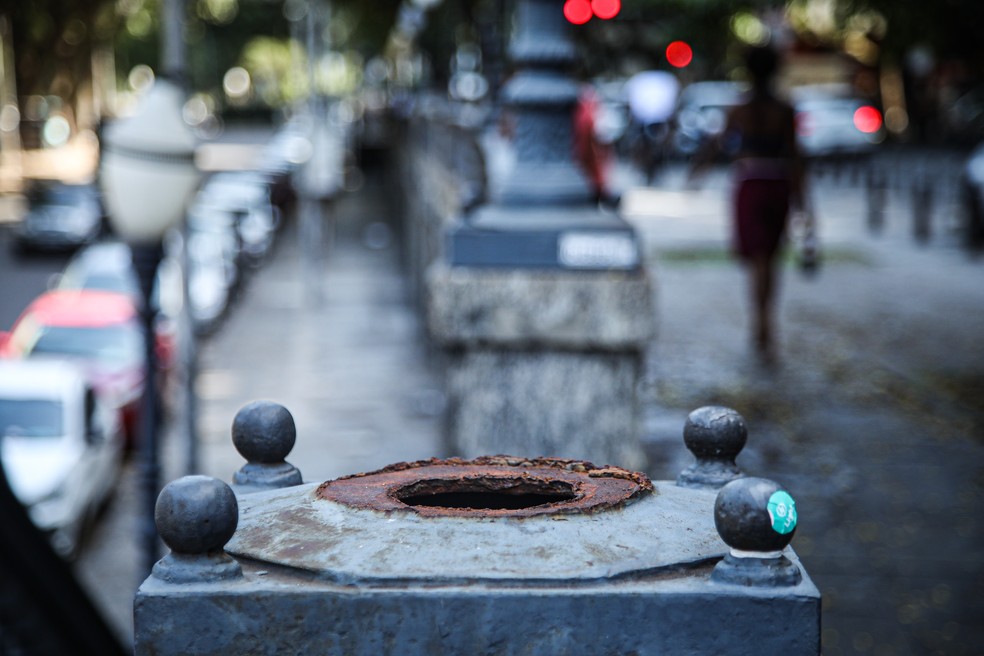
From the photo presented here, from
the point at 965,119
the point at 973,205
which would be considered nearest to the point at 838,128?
the point at 965,119

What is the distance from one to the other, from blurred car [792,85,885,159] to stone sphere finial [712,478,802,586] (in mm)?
33337

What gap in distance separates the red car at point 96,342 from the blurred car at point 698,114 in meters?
22.4

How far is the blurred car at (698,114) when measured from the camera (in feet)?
124

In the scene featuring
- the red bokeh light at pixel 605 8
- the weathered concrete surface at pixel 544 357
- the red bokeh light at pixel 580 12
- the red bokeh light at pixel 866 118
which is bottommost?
the weathered concrete surface at pixel 544 357

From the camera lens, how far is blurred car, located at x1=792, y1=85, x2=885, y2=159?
115 ft

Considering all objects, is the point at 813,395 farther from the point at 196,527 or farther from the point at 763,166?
the point at 196,527

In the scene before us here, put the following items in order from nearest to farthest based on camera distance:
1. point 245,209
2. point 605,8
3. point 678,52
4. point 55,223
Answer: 1. point 605,8
2. point 245,209
3. point 55,223
4. point 678,52

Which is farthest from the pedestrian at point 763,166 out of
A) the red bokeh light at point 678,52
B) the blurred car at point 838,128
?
the red bokeh light at point 678,52

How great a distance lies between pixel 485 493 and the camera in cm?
236

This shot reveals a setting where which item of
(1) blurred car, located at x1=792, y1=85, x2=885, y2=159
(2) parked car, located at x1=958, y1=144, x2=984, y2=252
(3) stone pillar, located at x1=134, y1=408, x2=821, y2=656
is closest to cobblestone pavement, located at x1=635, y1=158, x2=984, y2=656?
(2) parked car, located at x1=958, y1=144, x2=984, y2=252

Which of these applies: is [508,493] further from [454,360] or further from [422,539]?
[454,360]

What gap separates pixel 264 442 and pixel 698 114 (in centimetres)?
3787

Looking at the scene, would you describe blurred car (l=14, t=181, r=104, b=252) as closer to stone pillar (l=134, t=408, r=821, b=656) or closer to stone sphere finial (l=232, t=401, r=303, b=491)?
stone sphere finial (l=232, t=401, r=303, b=491)

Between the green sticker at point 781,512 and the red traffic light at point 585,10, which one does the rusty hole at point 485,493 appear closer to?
the green sticker at point 781,512
